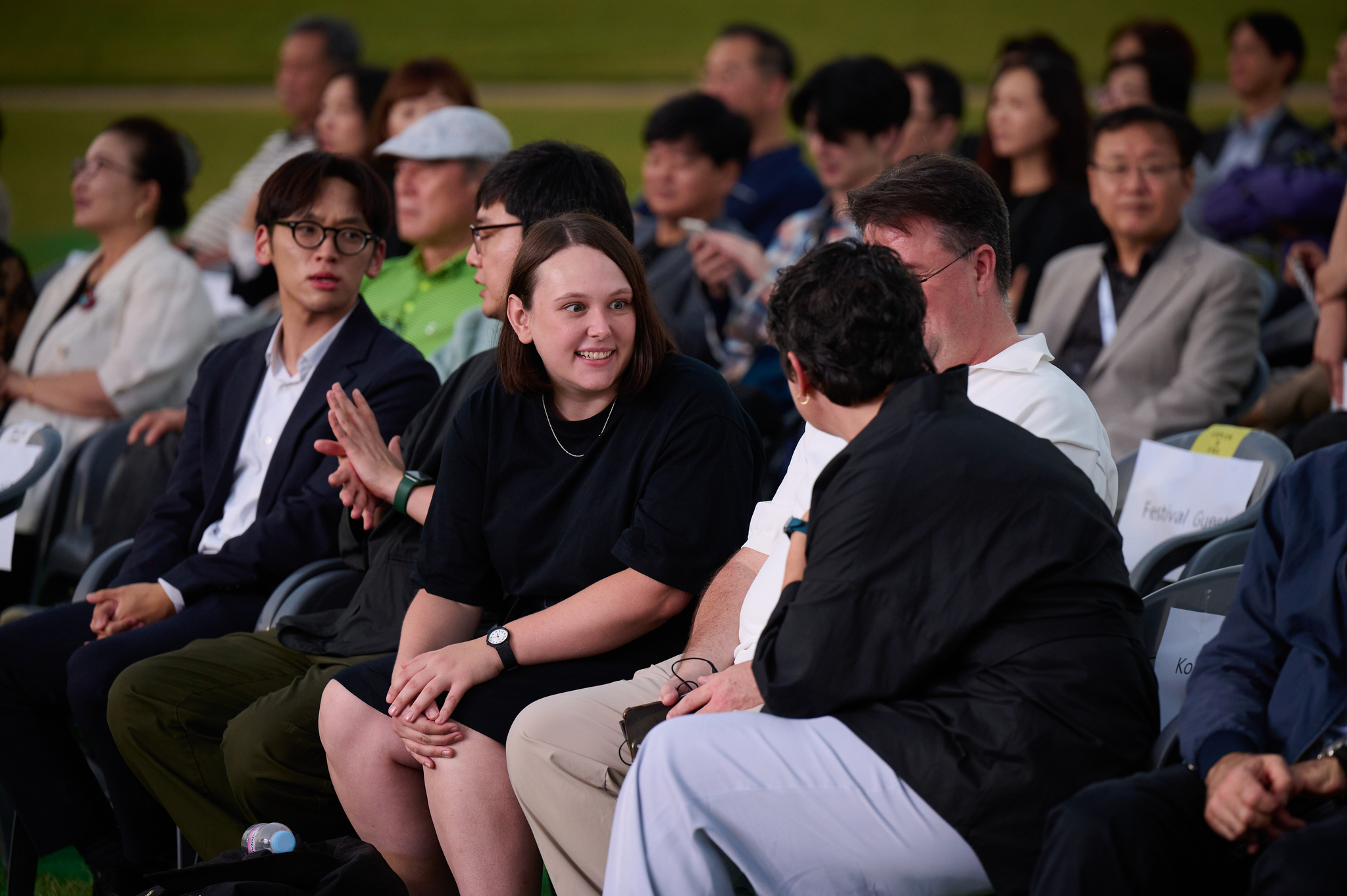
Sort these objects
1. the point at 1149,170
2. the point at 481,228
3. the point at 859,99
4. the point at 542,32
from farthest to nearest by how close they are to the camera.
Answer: the point at 542,32, the point at 859,99, the point at 1149,170, the point at 481,228

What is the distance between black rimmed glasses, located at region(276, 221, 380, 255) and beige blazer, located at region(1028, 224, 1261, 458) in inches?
78.1

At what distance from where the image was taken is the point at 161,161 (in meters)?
4.22

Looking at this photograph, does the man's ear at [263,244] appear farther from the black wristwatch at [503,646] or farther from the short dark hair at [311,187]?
the black wristwatch at [503,646]

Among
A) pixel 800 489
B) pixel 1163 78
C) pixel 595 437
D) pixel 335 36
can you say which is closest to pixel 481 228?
pixel 595 437

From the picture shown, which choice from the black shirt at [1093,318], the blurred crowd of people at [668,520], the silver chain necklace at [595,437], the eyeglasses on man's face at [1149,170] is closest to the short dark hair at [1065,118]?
the blurred crowd of people at [668,520]

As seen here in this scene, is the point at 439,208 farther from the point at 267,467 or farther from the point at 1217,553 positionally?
the point at 1217,553

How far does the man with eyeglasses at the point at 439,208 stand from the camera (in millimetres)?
3584

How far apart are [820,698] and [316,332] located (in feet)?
6.26

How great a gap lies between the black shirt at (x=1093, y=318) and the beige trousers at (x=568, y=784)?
2.24 metres

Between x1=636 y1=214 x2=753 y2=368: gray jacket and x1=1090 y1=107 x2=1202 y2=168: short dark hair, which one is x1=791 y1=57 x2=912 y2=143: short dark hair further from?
x1=1090 y1=107 x2=1202 y2=168: short dark hair

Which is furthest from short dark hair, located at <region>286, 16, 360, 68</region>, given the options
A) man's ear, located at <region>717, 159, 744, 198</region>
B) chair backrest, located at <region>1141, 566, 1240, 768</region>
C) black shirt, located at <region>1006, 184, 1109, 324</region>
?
chair backrest, located at <region>1141, 566, 1240, 768</region>

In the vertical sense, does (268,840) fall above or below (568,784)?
below

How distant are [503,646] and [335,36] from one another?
5.22 m

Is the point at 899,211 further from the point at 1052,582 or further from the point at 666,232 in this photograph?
the point at 666,232
